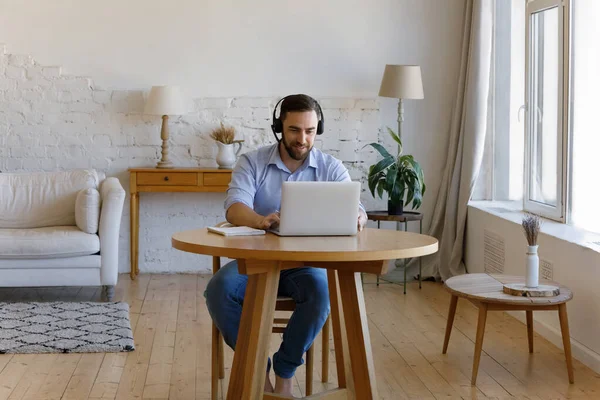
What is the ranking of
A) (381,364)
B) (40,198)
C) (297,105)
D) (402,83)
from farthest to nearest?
(402,83) → (40,198) → (381,364) → (297,105)

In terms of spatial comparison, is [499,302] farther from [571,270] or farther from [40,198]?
[40,198]

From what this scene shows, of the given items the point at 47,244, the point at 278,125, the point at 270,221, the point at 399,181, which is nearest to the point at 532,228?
the point at 278,125

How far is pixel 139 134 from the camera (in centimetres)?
621

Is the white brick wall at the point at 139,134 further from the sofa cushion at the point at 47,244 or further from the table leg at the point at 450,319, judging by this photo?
the table leg at the point at 450,319

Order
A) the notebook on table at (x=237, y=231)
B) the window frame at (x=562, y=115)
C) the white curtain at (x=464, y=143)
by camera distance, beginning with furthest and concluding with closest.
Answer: the white curtain at (x=464, y=143) < the window frame at (x=562, y=115) < the notebook on table at (x=237, y=231)

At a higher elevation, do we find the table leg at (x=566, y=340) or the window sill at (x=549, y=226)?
the window sill at (x=549, y=226)

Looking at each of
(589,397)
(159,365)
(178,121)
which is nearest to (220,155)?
(178,121)

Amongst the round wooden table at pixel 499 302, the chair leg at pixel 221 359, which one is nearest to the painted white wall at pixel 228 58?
the round wooden table at pixel 499 302

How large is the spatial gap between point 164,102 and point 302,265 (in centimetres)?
321

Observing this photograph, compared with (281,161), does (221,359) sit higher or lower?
lower

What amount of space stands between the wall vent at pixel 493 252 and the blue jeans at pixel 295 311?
229 cm

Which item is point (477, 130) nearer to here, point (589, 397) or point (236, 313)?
point (589, 397)

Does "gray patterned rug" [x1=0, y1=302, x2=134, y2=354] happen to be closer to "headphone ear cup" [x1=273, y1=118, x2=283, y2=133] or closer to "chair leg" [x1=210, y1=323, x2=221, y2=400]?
"chair leg" [x1=210, y1=323, x2=221, y2=400]

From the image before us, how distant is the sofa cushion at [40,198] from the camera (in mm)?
5605
